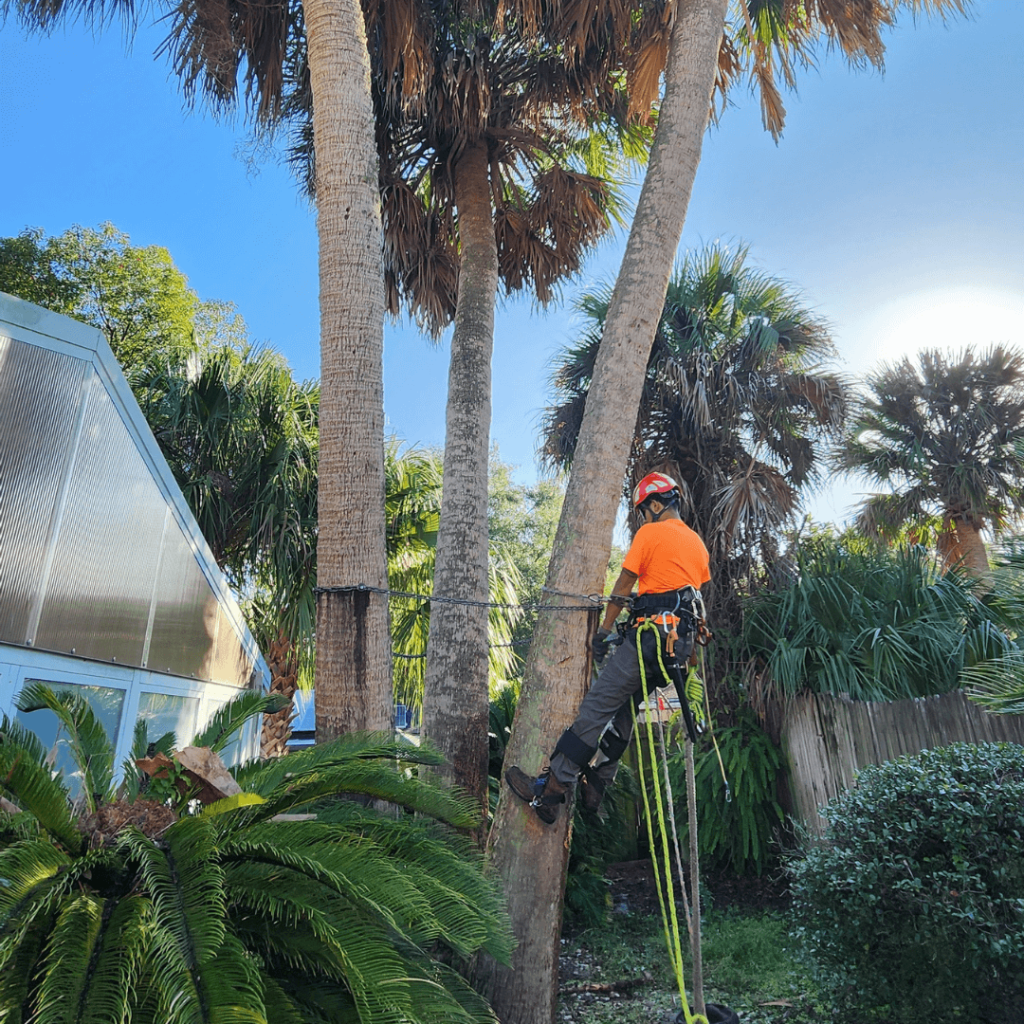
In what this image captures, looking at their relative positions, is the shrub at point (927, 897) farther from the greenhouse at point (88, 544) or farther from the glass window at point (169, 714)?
the glass window at point (169, 714)

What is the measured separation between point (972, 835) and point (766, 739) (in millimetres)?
4021

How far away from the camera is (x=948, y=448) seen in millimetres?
13453

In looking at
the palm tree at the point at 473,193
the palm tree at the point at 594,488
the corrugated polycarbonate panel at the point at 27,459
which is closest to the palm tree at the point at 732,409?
the palm tree at the point at 473,193

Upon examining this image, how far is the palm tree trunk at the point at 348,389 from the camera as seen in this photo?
4.54m

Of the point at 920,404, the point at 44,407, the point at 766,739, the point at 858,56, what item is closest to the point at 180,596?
the point at 44,407

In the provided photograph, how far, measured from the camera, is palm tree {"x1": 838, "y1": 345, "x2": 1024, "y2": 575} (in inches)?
514

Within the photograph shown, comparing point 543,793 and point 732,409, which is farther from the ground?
point 732,409

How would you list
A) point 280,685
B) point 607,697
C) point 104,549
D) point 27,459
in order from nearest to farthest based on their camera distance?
point 607,697 < point 27,459 < point 104,549 < point 280,685

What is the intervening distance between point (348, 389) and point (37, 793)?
8.99 feet

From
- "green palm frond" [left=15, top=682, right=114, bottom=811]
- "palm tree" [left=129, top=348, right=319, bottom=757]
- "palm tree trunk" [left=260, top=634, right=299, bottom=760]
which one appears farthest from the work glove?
"palm tree trunk" [left=260, top=634, right=299, bottom=760]

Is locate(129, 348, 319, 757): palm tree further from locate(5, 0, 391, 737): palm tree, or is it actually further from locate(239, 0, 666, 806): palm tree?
locate(5, 0, 391, 737): palm tree

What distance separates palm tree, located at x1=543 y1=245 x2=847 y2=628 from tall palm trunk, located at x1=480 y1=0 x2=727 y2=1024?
176 inches

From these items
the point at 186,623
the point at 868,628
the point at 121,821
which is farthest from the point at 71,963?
the point at 868,628

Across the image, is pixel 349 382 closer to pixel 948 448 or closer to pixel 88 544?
pixel 88 544
